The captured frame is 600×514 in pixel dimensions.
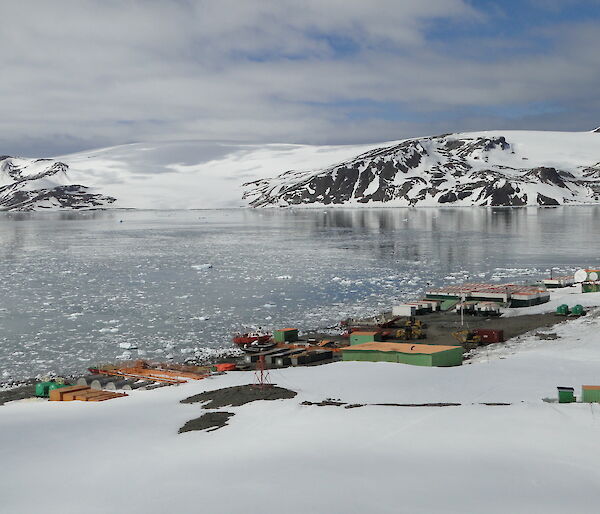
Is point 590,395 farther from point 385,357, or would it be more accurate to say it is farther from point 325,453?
point 385,357

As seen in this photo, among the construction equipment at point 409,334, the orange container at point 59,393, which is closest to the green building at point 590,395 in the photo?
the construction equipment at point 409,334

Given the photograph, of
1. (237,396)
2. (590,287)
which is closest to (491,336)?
(237,396)

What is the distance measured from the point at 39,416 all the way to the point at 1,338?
55.3 feet

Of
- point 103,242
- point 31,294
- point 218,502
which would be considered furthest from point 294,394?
point 103,242

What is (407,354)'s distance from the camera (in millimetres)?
33625

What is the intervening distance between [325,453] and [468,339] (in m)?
22.5

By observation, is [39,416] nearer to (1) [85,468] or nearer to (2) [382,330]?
(1) [85,468]

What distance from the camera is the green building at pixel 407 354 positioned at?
32.8m

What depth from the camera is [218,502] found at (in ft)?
53.8

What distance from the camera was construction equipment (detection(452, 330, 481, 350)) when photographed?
39375 millimetres

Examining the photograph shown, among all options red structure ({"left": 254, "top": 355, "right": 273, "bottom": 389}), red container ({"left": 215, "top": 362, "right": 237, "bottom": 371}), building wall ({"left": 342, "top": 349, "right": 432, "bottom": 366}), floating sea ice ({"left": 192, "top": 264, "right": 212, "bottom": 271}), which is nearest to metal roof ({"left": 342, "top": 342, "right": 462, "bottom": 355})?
building wall ({"left": 342, "top": 349, "right": 432, "bottom": 366})

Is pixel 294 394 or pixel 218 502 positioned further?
pixel 294 394

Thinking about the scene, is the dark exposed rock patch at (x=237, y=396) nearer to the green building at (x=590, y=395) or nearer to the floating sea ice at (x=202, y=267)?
the green building at (x=590, y=395)

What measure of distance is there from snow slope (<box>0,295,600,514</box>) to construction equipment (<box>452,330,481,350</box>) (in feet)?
33.1
